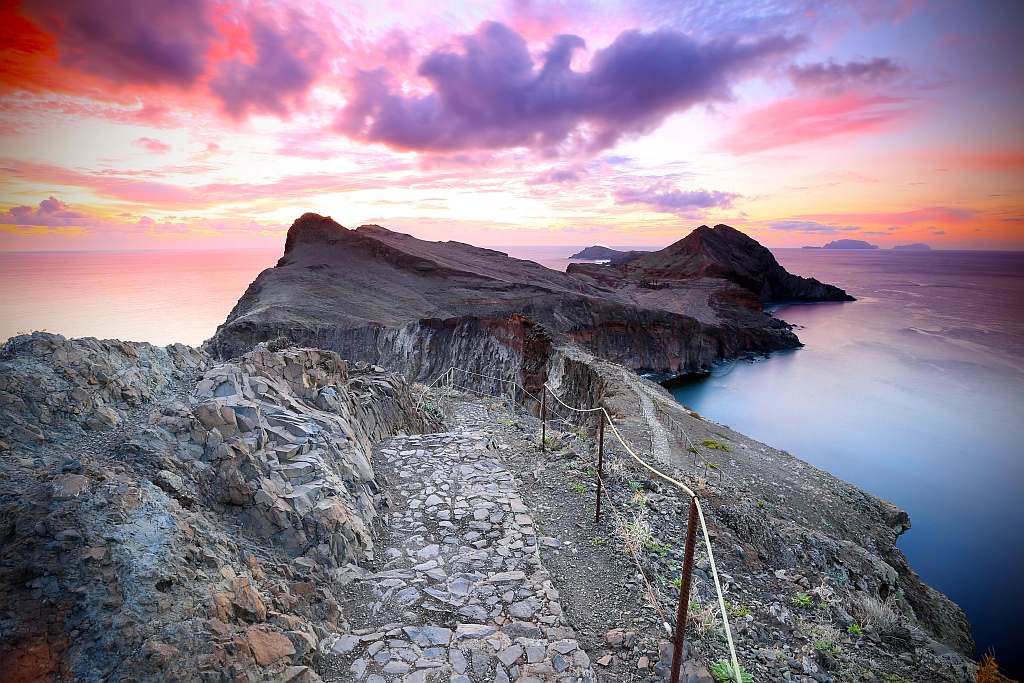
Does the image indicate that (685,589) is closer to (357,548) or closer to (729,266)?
(357,548)

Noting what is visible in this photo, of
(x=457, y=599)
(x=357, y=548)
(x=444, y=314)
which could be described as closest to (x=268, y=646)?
(x=357, y=548)

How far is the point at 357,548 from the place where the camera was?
5.81 meters

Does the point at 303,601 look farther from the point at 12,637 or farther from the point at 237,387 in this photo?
the point at 237,387

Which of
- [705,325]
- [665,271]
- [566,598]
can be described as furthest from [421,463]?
[665,271]

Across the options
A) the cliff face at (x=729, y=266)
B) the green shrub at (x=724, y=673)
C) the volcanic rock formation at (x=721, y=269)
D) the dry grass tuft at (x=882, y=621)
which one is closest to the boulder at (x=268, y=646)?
the green shrub at (x=724, y=673)

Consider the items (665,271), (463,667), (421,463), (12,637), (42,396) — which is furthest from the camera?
(665,271)

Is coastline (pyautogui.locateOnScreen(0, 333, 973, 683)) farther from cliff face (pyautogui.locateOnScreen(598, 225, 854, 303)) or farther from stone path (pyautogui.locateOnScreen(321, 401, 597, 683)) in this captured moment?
cliff face (pyautogui.locateOnScreen(598, 225, 854, 303))

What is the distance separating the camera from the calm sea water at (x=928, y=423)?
17578mm

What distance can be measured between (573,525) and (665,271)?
289 ft

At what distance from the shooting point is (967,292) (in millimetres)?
92875

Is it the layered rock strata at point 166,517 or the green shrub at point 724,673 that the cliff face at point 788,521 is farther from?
the layered rock strata at point 166,517

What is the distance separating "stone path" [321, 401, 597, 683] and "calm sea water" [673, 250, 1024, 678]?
16374mm

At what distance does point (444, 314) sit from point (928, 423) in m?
38.3

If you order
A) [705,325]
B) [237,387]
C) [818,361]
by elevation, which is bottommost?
[818,361]
